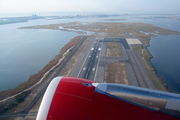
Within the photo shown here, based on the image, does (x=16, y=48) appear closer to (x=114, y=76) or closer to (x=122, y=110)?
(x=114, y=76)

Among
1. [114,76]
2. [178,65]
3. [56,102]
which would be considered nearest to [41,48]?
[114,76]

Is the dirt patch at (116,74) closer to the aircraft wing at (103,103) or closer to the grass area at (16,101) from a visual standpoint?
the aircraft wing at (103,103)

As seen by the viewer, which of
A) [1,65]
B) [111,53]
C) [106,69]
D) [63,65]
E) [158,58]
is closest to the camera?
[106,69]

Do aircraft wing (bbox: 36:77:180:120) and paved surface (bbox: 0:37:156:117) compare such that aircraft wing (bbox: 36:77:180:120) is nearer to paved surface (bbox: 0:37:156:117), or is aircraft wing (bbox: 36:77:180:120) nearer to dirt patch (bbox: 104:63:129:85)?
paved surface (bbox: 0:37:156:117)

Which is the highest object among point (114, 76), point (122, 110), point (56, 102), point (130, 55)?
point (56, 102)

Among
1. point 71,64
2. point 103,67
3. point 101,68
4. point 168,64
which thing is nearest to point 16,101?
A: point 71,64

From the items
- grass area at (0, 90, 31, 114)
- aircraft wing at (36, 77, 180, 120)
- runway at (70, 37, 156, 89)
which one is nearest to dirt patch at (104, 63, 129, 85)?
runway at (70, 37, 156, 89)
